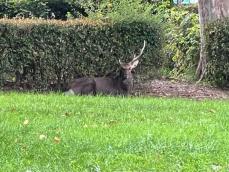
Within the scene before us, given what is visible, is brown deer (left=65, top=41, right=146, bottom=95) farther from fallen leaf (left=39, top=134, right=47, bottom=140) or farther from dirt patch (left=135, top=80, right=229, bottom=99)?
fallen leaf (left=39, top=134, right=47, bottom=140)

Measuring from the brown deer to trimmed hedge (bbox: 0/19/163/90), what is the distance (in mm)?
339

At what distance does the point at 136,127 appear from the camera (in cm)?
832

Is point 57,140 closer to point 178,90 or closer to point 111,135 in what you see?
point 111,135

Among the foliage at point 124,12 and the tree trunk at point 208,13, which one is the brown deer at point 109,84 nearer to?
the foliage at point 124,12

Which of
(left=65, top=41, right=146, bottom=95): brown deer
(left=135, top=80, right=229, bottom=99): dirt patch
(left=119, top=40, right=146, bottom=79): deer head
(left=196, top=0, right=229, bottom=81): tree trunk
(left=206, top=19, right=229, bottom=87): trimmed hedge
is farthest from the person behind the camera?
(left=196, top=0, right=229, bottom=81): tree trunk

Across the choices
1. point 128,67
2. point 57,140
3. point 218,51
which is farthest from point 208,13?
point 57,140

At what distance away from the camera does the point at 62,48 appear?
13.5 meters

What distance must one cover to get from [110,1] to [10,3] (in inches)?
263

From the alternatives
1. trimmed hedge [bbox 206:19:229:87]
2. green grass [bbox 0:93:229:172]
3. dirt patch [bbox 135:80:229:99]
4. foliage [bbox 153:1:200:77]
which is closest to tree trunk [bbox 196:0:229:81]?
trimmed hedge [bbox 206:19:229:87]

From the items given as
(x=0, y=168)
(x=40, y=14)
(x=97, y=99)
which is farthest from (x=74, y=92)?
(x=40, y=14)

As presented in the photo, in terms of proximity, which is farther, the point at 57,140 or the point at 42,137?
the point at 42,137

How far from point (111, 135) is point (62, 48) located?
20.3 ft

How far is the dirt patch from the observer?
1383 cm

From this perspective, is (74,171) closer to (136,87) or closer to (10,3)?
(136,87)
